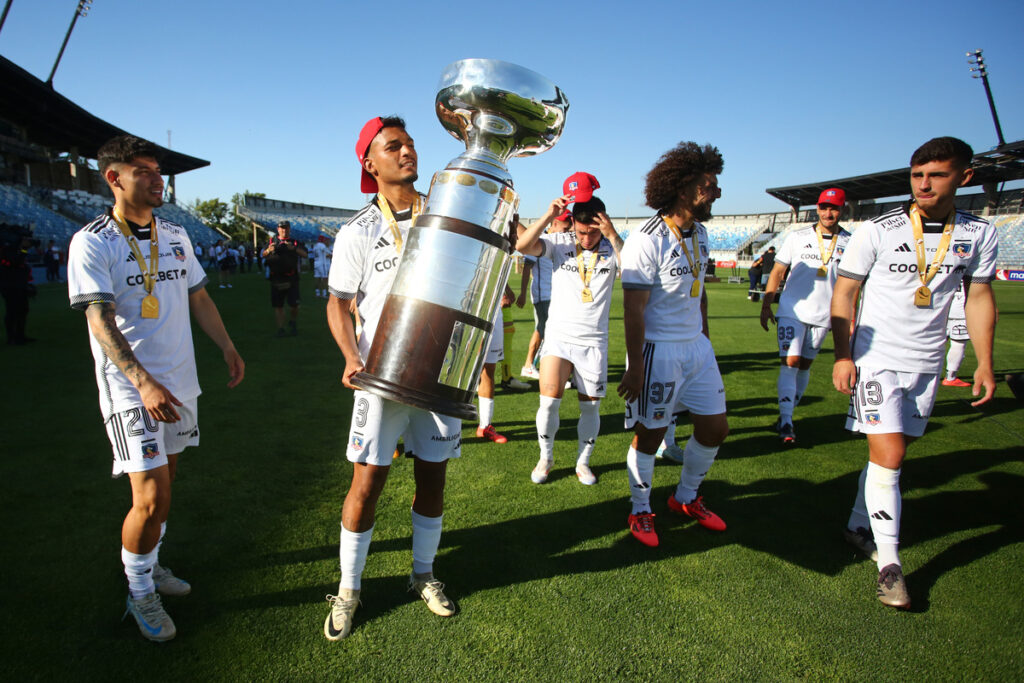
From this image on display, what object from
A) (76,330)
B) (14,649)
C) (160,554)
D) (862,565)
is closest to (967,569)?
(862,565)

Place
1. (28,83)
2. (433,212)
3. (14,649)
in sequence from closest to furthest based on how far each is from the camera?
1. (433,212)
2. (14,649)
3. (28,83)

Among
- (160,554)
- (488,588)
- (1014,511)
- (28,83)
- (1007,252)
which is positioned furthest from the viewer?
(1007,252)

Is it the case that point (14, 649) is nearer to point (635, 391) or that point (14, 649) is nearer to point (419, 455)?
point (419, 455)

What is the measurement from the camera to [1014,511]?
3.86 metres

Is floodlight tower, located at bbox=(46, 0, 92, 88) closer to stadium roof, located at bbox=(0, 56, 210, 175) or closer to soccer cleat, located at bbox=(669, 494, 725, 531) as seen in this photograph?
stadium roof, located at bbox=(0, 56, 210, 175)

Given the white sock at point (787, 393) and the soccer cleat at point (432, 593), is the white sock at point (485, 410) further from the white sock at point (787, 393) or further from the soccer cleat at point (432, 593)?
the white sock at point (787, 393)

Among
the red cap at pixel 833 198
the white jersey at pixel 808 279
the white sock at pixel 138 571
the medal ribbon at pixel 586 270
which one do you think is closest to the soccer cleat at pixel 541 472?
the medal ribbon at pixel 586 270

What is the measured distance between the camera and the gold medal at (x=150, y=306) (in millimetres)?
2459

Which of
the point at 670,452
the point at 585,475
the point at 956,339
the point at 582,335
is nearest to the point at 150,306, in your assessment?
the point at 582,335

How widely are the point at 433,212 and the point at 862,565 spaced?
3182 millimetres

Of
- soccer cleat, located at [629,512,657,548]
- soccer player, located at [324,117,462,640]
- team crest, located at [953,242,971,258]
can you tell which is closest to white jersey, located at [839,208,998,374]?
team crest, located at [953,242,971,258]

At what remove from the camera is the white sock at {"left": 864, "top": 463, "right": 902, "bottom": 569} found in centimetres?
293

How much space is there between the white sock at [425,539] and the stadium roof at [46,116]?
33.2m

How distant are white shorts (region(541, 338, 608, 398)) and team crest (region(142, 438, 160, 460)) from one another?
2.75m
